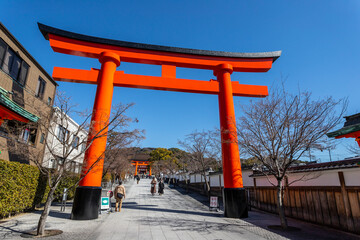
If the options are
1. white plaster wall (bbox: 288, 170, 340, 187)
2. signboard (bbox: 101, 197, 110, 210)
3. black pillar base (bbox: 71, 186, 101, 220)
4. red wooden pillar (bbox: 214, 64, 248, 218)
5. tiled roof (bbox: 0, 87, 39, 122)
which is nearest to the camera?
tiled roof (bbox: 0, 87, 39, 122)

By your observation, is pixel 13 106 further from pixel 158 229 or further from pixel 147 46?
pixel 147 46

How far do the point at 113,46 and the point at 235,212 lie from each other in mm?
10370

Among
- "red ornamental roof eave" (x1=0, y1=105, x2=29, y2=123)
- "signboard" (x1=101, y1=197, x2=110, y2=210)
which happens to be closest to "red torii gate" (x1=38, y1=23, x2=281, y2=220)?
"signboard" (x1=101, y1=197, x2=110, y2=210)

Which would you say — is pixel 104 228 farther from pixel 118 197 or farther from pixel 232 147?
pixel 232 147

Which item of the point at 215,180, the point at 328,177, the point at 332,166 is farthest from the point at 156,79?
the point at 215,180

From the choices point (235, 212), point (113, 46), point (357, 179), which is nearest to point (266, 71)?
point (357, 179)

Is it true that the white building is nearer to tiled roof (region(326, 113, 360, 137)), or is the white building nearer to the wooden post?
tiled roof (region(326, 113, 360, 137))

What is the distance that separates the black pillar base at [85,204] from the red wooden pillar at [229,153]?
19.0 ft

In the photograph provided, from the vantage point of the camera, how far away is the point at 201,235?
6.09 metres

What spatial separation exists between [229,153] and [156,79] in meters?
5.41

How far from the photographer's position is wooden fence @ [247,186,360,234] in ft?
21.2

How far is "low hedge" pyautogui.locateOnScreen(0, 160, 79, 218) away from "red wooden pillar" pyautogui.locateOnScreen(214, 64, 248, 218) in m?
7.38

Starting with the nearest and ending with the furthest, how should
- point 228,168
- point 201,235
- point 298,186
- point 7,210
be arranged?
point 201,235
point 7,210
point 298,186
point 228,168

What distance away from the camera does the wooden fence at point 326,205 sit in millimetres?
6469
